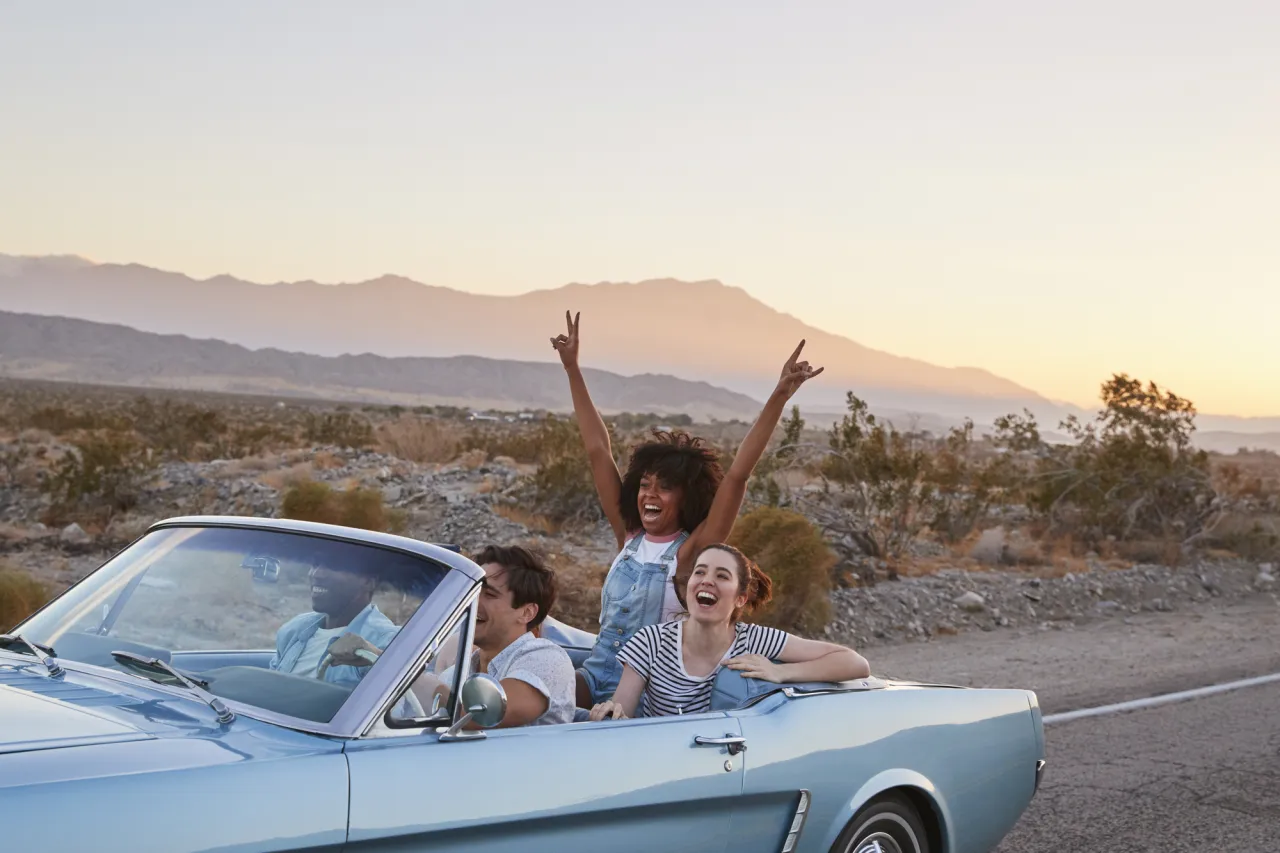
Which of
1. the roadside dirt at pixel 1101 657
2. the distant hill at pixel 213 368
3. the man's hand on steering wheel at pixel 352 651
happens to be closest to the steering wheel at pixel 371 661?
the man's hand on steering wheel at pixel 352 651

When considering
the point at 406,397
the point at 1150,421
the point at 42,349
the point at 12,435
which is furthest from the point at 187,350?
the point at 1150,421

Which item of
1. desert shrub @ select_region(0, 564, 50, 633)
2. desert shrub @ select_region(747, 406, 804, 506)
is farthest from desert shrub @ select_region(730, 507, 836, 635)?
desert shrub @ select_region(0, 564, 50, 633)

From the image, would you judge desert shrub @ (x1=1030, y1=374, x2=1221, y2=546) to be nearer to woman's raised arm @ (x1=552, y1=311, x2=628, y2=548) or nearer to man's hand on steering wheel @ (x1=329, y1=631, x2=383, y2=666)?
woman's raised arm @ (x1=552, y1=311, x2=628, y2=548)

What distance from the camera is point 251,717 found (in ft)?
10.9

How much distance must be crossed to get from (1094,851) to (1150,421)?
1787 cm

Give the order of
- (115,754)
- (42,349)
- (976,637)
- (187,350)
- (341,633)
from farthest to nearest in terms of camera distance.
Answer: (187,350), (42,349), (976,637), (341,633), (115,754)

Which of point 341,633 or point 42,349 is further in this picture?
point 42,349

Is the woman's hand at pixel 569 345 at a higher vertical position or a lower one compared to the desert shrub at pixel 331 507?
higher

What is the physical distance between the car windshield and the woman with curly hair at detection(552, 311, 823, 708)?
1.60 m

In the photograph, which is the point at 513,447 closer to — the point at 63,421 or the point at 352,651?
the point at 63,421

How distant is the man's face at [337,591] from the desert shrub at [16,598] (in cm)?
780

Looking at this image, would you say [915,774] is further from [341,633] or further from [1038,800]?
[1038,800]

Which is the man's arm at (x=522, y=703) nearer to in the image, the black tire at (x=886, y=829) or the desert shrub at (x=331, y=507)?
the black tire at (x=886, y=829)

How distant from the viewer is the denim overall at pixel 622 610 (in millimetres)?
5204
